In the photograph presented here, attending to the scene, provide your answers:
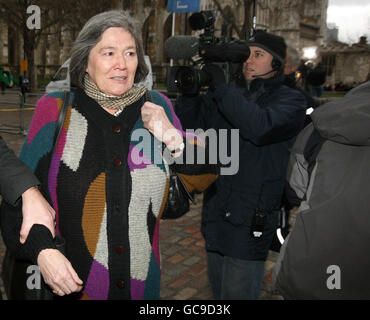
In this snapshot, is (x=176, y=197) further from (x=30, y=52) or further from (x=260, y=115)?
(x=30, y=52)

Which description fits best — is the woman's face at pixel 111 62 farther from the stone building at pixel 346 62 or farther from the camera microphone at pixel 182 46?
the stone building at pixel 346 62

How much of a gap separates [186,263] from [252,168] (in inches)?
87.2

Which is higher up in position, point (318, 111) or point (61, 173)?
point (318, 111)

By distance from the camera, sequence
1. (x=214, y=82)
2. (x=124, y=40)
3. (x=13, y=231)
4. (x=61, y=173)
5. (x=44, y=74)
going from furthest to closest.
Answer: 1. (x=44, y=74)
2. (x=214, y=82)
3. (x=124, y=40)
4. (x=61, y=173)
5. (x=13, y=231)

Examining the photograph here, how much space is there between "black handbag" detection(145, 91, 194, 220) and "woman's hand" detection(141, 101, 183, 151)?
201mm

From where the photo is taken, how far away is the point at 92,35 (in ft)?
6.57

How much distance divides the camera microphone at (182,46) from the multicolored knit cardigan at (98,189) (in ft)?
2.60

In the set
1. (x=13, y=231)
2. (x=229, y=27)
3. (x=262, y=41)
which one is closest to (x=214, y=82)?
(x=262, y=41)

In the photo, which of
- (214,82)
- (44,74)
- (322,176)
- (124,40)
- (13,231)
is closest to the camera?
(13,231)

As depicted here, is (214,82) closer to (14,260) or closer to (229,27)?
(229,27)

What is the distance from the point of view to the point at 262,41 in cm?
278

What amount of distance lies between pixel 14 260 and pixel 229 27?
90.8 inches

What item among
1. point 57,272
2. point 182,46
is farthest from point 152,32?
point 57,272
